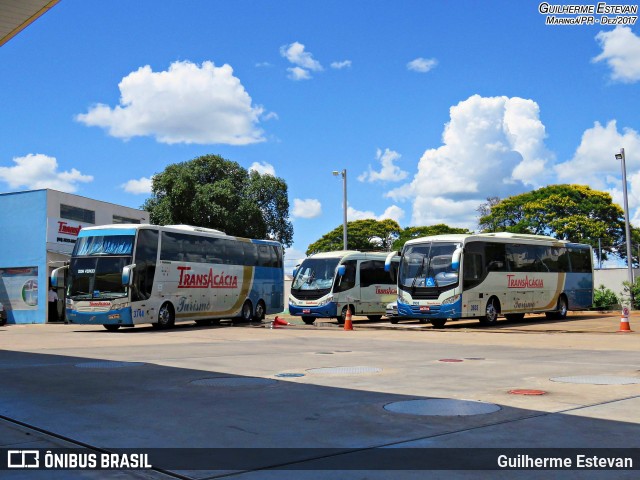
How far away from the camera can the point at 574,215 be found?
6988cm

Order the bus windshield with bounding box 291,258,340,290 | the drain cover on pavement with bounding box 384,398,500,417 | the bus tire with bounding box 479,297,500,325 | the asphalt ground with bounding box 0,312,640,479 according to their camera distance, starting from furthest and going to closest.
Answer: the bus windshield with bounding box 291,258,340,290, the bus tire with bounding box 479,297,500,325, the drain cover on pavement with bounding box 384,398,500,417, the asphalt ground with bounding box 0,312,640,479

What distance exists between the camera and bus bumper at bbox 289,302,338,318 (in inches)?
1217

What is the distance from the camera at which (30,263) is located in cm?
3572

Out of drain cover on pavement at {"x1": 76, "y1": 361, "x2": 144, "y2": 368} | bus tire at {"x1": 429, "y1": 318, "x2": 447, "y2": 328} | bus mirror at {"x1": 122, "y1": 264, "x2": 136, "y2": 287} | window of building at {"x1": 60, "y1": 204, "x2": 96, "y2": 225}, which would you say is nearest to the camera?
drain cover on pavement at {"x1": 76, "y1": 361, "x2": 144, "y2": 368}

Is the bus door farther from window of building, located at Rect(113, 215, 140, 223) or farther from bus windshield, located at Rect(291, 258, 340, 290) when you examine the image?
window of building, located at Rect(113, 215, 140, 223)

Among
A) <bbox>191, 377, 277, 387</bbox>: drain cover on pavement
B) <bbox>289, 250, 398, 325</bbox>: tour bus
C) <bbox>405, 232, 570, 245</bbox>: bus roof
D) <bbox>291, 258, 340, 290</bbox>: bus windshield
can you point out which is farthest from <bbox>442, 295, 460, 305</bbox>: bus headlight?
<bbox>191, 377, 277, 387</bbox>: drain cover on pavement

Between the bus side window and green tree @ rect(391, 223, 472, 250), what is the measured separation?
57137 millimetres

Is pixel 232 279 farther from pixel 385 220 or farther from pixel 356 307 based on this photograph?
pixel 385 220

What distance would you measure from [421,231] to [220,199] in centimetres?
4094

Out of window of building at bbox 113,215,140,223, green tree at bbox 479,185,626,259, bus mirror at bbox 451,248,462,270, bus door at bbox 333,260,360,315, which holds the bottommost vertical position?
bus door at bbox 333,260,360,315

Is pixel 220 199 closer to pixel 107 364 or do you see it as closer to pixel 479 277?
pixel 479 277

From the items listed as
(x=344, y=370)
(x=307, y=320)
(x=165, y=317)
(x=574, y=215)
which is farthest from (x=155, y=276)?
(x=574, y=215)

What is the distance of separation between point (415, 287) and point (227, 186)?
113 feet

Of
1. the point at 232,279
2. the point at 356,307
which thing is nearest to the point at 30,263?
the point at 232,279
